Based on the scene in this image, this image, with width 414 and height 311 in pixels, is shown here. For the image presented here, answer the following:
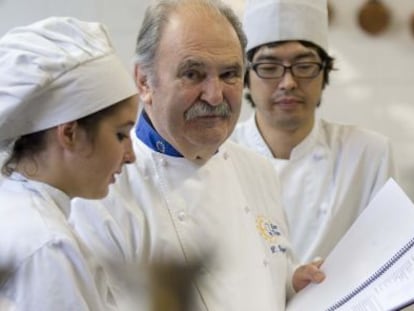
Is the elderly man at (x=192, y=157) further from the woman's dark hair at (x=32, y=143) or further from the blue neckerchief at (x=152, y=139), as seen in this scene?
the woman's dark hair at (x=32, y=143)

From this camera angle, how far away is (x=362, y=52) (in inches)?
82.4

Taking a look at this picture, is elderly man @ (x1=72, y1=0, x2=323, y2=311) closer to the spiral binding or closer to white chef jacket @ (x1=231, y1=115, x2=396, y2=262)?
the spiral binding

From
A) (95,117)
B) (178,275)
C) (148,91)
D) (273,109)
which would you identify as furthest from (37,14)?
(178,275)

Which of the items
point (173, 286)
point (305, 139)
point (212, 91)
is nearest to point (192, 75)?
point (212, 91)

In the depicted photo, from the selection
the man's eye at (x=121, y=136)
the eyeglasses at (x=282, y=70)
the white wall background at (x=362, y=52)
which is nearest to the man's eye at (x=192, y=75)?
the man's eye at (x=121, y=136)

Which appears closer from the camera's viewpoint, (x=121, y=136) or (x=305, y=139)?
(x=121, y=136)

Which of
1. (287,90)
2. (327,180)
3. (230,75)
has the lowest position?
(327,180)

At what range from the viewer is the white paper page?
83 cm

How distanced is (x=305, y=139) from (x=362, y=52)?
0.76 meters

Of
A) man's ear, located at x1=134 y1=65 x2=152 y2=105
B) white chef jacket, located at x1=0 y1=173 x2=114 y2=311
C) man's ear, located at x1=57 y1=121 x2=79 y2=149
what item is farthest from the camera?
man's ear, located at x1=134 y1=65 x2=152 y2=105

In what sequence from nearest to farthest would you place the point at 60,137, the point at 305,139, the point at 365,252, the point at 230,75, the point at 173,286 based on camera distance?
the point at 173,286
the point at 60,137
the point at 365,252
the point at 230,75
the point at 305,139

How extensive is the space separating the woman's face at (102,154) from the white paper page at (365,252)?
356 millimetres

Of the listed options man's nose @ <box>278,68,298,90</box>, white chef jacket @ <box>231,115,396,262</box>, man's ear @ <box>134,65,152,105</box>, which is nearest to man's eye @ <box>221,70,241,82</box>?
man's ear @ <box>134,65,152,105</box>

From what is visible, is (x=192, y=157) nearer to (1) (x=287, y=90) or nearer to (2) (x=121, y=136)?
Answer: (2) (x=121, y=136)
